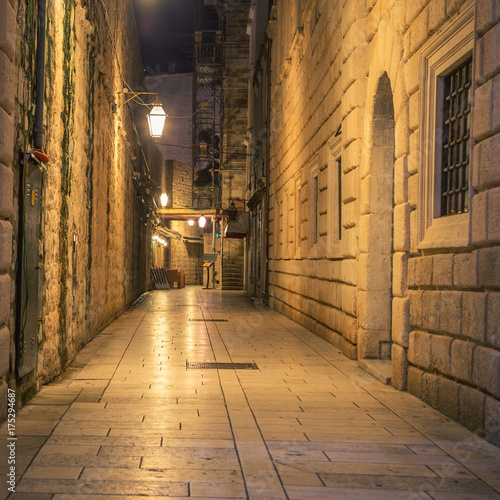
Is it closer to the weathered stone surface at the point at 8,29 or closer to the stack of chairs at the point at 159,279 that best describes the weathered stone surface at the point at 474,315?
the weathered stone surface at the point at 8,29

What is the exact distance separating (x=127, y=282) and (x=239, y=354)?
Answer: 8977 millimetres

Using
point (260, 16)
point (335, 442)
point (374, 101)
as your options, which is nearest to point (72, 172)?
point (374, 101)

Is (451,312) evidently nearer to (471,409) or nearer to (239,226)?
(471,409)

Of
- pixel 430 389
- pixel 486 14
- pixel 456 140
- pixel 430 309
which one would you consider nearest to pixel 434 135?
pixel 456 140

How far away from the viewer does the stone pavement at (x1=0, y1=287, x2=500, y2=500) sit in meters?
3.70

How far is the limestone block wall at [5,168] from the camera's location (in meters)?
4.70

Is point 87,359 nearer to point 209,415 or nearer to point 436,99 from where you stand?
point 209,415

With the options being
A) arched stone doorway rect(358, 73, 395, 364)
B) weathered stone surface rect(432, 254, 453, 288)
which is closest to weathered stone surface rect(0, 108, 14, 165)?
weathered stone surface rect(432, 254, 453, 288)

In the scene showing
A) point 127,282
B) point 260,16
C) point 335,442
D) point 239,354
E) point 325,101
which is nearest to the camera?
point 335,442

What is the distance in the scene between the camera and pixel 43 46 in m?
6.03

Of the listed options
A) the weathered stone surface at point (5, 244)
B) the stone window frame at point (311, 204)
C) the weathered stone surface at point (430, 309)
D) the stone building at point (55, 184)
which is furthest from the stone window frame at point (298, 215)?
the weathered stone surface at point (5, 244)

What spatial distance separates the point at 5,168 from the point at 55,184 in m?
2.30

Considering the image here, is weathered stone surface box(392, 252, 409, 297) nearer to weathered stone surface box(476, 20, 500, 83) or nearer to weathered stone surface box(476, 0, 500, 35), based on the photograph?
weathered stone surface box(476, 20, 500, 83)

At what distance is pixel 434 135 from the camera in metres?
6.11
